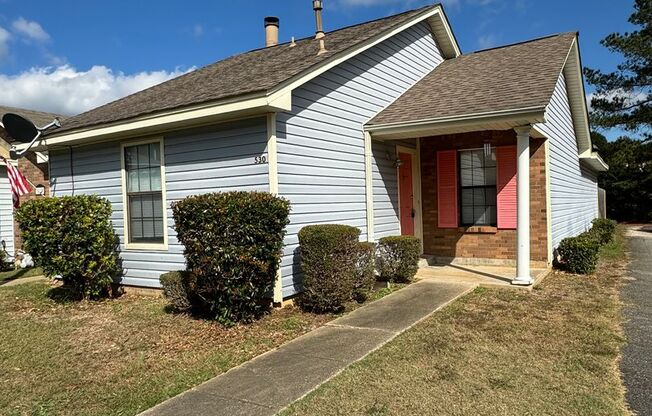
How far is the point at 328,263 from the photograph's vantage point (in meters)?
6.77

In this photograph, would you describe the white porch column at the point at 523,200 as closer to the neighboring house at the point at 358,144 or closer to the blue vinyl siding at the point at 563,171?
the neighboring house at the point at 358,144

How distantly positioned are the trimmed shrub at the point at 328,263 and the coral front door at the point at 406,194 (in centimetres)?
388

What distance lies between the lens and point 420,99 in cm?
1009

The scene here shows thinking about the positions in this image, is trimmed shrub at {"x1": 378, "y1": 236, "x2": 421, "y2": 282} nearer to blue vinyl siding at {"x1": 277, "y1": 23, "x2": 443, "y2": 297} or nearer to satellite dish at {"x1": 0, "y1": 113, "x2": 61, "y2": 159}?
blue vinyl siding at {"x1": 277, "y1": 23, "x2": 443, "y2": 297}

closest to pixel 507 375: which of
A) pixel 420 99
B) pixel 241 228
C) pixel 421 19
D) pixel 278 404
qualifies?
pixel 278 404

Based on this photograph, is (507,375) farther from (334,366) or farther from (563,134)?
(563,134)

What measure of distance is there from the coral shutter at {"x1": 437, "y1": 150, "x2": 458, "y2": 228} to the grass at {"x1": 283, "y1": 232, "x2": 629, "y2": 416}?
3.53 m

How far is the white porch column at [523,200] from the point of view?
8109 millimetres

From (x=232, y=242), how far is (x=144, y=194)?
349cm

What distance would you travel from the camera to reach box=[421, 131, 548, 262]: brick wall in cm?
998

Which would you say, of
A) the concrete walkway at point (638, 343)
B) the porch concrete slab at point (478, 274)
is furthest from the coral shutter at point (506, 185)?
the concrete walkway at point (638, 343)

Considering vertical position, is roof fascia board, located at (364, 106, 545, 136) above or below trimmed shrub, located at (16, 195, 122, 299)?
above

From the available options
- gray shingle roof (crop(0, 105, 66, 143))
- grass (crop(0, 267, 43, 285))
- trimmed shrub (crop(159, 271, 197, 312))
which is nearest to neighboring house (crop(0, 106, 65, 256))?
grass (crop(0, 267, 43, 285))

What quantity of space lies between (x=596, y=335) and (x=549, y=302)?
65.4 inches
